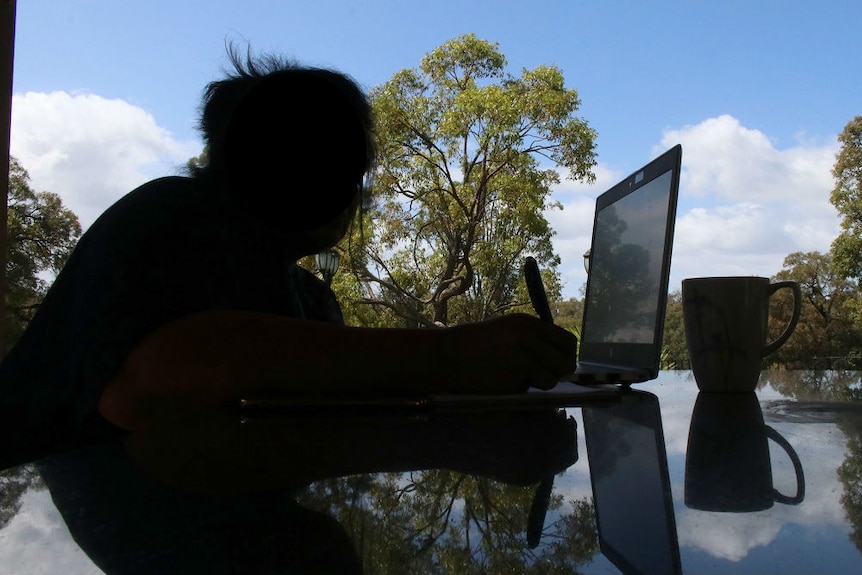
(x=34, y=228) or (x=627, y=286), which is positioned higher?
(x=34, y=228)

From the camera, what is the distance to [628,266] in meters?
1.18

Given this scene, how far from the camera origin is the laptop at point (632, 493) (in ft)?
0.67

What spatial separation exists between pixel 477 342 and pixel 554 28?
8992 millimetres

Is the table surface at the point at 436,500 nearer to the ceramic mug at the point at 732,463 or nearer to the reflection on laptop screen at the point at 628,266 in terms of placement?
the ceramic mug at the point at 732,463

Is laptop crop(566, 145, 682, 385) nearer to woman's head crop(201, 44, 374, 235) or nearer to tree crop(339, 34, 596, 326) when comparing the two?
woman's head crop(201, 44, 374, 235)

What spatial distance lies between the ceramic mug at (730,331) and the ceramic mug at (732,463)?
23 cm

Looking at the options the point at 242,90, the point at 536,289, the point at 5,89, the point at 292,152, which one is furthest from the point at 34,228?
the point at 536,289

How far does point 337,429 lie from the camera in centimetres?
52

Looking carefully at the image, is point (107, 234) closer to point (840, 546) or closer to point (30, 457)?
point (30, 457)

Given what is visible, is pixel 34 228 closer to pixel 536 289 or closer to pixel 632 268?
pixel 632 268

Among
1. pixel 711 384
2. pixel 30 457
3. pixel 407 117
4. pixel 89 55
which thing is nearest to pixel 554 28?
pixel 407 117

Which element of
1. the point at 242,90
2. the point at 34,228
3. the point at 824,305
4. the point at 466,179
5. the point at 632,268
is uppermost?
the point at 466,179

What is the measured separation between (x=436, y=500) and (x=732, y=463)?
Result: 22cm

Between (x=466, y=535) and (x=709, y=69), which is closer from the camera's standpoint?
(x=466, y=535)
